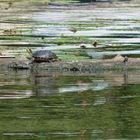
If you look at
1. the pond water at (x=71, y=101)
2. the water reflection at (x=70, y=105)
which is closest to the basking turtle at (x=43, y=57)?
the pond water at (x=71, y=101)

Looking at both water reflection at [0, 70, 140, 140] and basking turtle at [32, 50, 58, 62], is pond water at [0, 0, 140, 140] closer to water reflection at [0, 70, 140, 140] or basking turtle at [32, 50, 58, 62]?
water reflection at [0, 70, 140, 140]

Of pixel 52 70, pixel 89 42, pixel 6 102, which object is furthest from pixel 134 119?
pixel 89 42

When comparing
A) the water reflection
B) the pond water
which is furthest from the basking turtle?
the water reflection

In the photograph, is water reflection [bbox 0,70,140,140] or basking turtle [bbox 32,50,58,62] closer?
water reflection [bbox 0,70,140,140]

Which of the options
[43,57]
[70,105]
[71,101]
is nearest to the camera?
[70,105]

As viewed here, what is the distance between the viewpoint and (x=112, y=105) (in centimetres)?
1636

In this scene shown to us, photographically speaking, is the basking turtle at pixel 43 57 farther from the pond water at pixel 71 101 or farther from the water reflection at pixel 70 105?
the water reflection at pixel 70 105

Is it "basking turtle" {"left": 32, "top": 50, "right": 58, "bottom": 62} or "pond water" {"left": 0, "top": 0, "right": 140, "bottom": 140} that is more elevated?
"pond water" {"left": 0, "top": 0, "right": 140, "bottom": 140}

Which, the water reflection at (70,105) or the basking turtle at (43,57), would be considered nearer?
the water reflection at (70,105)

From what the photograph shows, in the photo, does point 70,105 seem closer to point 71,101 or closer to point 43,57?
point 71,101

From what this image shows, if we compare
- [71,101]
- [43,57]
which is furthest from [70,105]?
[43,57]

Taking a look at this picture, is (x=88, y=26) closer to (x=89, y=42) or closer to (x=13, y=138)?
(x=89, y=42)

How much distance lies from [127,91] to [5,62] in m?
7.62

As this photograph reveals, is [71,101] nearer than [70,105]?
No
